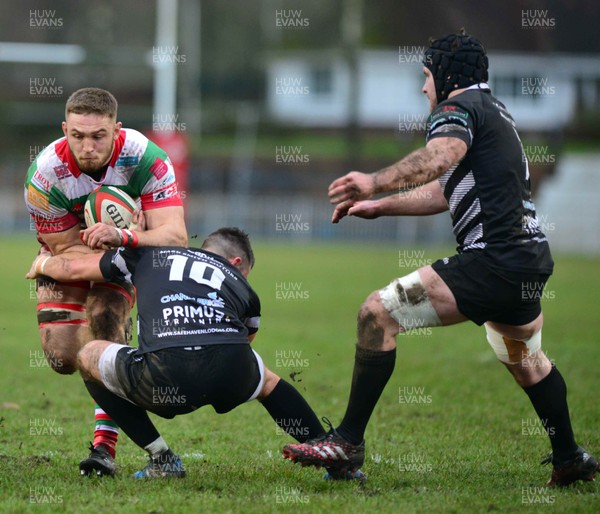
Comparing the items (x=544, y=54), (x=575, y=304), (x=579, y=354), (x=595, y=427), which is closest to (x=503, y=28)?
(x=544, y=54)

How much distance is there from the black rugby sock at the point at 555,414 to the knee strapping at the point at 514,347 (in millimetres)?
196

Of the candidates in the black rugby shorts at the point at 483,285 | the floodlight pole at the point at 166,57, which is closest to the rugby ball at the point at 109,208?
the black rugby shorts at the point at 483,285

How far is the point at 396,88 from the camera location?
5462 centimetres

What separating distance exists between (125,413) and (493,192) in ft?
7.94

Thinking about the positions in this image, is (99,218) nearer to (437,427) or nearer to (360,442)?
(360,442)

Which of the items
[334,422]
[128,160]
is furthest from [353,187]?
[334,422]

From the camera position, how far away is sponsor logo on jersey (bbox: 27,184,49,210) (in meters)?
6.13

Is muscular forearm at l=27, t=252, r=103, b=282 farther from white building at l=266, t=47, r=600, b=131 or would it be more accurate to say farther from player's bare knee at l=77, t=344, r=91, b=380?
white building at l=266, t=47, r=600, b=131

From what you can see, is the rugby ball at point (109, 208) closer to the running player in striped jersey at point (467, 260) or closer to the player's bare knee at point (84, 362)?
the player's bare knee at point (84, 362)

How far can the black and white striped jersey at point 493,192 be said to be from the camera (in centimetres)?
544

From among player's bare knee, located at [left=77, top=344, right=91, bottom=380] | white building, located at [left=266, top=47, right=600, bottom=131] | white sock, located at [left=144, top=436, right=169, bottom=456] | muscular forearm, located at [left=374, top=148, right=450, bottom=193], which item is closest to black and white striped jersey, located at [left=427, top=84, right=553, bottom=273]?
muscular forearm, located at [left=374, top=148, right=450, bottom=193]

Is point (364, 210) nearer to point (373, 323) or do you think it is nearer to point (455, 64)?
point (373, 323)

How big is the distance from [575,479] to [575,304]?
12.8 m

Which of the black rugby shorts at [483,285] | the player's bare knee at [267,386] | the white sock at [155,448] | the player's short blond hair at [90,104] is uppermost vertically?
the player's short blond hair at [90,104]
